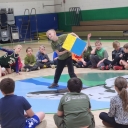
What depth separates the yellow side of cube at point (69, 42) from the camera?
5904mm

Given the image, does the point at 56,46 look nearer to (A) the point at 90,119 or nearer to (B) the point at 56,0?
(A) the point at 90,119

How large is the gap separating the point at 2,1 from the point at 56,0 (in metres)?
3.58

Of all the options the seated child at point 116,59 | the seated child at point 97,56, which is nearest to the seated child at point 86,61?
the seated child at point 97,56

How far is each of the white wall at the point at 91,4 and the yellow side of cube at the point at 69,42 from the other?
10891 millimetres

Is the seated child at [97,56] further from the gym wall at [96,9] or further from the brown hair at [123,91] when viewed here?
the gym wall at [96,9]

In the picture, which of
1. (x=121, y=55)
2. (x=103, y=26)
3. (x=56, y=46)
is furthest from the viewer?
(x=103, y=26)

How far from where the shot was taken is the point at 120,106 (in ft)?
12.1

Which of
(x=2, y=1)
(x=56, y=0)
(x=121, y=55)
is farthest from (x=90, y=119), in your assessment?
(x=56, y=0)

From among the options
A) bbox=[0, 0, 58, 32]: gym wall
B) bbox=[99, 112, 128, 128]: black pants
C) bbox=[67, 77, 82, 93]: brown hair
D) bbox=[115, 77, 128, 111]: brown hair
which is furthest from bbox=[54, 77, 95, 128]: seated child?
bbox=[0, 0, 58, 32]: gym wall

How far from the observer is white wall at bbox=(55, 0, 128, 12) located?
647 inches

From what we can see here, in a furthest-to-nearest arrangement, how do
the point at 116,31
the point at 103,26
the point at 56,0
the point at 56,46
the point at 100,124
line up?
the point at 56,0, the point at 103,26, the point at 116,31, the point at 56,46, the point at 100,124

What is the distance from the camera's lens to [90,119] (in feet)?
12.0

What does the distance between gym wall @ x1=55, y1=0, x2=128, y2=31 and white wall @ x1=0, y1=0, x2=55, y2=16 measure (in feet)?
1.95

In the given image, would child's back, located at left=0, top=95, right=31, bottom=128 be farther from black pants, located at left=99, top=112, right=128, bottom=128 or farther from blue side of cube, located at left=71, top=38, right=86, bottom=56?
blue side of cube, located at left=71, top=38, right=86, bottom=56
